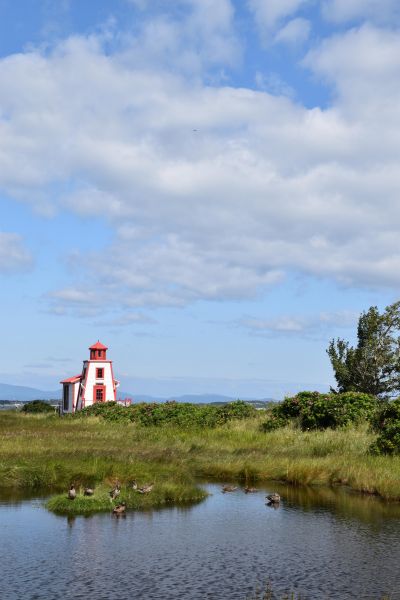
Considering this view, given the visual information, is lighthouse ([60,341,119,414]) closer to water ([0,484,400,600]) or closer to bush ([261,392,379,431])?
bush ([261,392,379,431])

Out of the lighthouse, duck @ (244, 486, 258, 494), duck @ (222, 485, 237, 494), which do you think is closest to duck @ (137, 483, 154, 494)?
duck @ (222, 485, 237, 494)

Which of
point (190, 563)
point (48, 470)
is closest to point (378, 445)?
point (48, 470)

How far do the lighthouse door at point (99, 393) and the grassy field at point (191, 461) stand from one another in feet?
107

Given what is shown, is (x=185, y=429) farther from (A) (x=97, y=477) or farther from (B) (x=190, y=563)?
(B) (x=190, y=563)

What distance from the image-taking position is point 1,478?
27828mm

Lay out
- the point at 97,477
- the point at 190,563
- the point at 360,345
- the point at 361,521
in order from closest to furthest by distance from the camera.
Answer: the point at 190,563, the point at 361,521, the point at 97,477, the point at 360,345

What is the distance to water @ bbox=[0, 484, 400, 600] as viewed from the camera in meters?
15.1

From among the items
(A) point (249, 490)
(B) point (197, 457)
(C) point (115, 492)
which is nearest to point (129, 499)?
(C) point (115, 492)

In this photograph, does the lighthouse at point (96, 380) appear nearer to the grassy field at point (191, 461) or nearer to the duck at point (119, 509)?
the grassy field at point (191, 461)

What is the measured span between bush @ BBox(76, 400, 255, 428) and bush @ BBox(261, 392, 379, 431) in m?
5.55

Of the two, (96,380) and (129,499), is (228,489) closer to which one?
(129,499)

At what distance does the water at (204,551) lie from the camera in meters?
15.1

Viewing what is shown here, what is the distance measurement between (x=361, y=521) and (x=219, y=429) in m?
23.4

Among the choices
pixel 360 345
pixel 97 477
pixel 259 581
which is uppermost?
pixel 360 345
